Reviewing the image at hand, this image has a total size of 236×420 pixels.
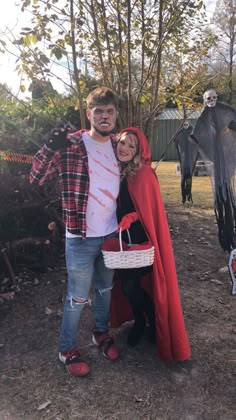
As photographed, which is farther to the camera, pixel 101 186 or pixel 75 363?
pixel 75 363

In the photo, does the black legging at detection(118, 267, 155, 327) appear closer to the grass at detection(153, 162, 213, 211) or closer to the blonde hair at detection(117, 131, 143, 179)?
the blonde hair at detection(117, 131, 143, 179)

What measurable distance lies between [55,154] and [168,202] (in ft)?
20.1

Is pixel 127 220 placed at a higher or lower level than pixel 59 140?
lower

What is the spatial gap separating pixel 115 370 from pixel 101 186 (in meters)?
1.33

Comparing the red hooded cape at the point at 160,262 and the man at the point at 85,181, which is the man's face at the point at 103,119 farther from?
the red hooded cape at the point at 160,262

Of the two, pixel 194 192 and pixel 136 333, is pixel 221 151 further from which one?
pixel 194 192


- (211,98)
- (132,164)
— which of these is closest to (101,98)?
(132,164)

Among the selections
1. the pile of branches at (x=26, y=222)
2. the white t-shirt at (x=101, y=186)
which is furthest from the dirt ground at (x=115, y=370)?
the white t-shirt at (x=101, y=186)

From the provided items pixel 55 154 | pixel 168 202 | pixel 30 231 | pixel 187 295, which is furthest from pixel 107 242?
pixel 168 202

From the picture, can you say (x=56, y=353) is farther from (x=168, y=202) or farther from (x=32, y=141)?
(x=168, y=202)

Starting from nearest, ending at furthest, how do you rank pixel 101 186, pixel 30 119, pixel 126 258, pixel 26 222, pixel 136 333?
pixel 126 258 → pixel 101 186 → pixel 136 333 → pixel 26 222 → pixel 30 119

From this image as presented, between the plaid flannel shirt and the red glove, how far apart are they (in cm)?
26

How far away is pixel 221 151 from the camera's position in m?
3.77

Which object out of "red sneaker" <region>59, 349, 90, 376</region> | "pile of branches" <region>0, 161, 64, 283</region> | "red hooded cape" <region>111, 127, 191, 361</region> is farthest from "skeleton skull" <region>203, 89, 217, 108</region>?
"red sneaker" <region>59, 349, 90, 376</region>
